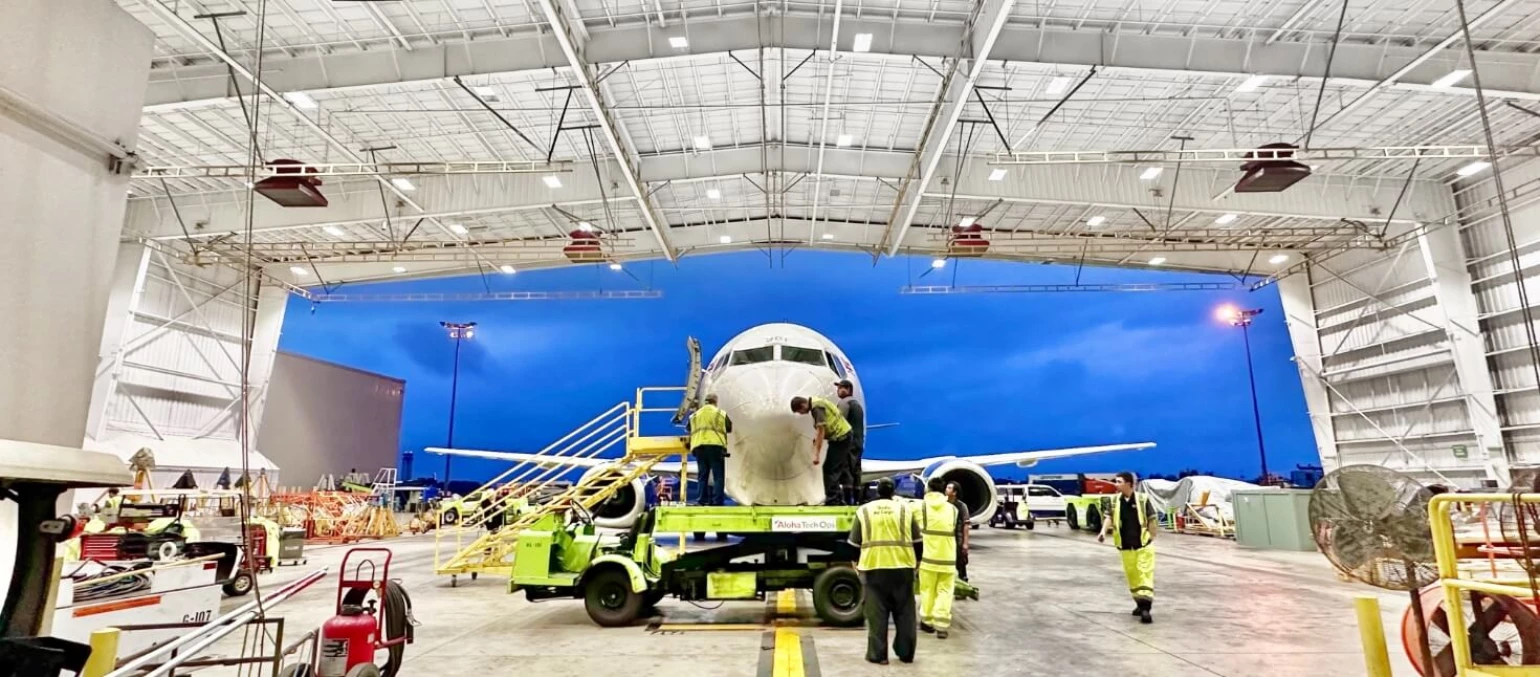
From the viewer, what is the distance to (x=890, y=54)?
14289mm

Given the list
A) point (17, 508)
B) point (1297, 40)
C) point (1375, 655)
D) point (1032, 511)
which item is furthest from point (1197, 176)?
point (17, 508)

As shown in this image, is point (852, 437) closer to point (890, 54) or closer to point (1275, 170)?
point (890, 54)

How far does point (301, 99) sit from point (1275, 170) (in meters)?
19.8

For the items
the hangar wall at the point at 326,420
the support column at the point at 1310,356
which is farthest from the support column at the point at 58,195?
the hangar wall at the point at 326,420

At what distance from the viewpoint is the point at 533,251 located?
25625mm

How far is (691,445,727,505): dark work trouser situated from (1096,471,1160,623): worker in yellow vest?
4559 millimetres

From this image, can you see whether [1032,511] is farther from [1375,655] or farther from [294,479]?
[294,479]

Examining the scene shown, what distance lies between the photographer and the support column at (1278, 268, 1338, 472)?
24594 mm

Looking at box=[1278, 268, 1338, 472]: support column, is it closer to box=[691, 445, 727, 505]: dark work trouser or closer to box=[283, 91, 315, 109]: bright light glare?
box=[691, 445, 727, 505]: dark work trouser

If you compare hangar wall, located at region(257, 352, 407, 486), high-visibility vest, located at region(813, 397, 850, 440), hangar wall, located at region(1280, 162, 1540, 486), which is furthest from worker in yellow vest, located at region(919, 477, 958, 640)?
hangar wall, located at region(257, 352, 407, 486)

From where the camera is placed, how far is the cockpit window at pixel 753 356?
10359 mm

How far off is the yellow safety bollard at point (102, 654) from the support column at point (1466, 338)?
26.2 meters

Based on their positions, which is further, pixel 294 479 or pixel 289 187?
pixel 294 479

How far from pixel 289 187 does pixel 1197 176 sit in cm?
2286
